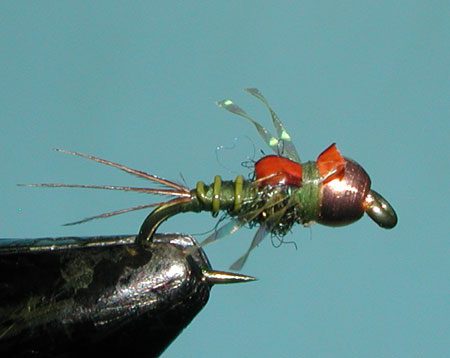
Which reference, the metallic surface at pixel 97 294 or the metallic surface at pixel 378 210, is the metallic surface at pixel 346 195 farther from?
the metallic surface at pixel 97 294

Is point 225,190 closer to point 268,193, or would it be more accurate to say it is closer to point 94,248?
point 268,193

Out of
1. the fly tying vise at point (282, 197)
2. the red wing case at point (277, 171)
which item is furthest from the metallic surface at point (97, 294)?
the red wing case at point (277, 171)

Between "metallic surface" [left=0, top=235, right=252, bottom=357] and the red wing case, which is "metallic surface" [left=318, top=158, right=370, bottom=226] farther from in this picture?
"metallic surface" [left=0, top=235, right=252, bottom=357]

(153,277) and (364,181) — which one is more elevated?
(364,181)

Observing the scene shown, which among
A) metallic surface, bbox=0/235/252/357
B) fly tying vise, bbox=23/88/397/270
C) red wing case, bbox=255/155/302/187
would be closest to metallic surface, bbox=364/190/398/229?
fly tying vise, bbox=23/88/397/270

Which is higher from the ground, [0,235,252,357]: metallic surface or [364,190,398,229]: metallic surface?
[364,190,398,229]: metallic surface

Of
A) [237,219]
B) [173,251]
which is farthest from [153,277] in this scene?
[237,219]
